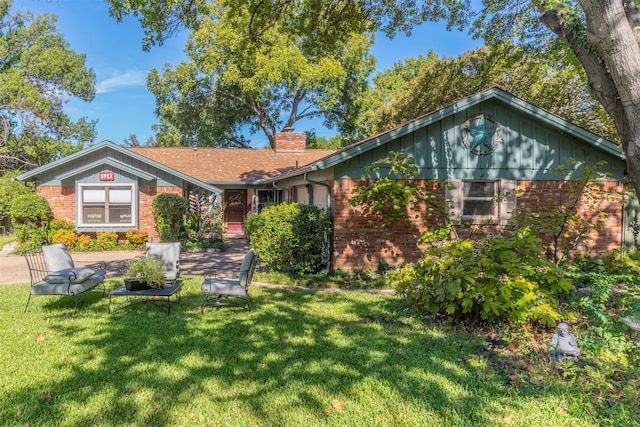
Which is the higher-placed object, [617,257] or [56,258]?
[56,258]

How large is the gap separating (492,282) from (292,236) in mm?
4806

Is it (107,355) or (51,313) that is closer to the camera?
(107,355)

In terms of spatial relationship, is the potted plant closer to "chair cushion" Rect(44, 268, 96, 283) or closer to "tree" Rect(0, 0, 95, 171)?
"chair cushion" Rect(44, 268, 96, 283)

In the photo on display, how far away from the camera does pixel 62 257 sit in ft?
23.3

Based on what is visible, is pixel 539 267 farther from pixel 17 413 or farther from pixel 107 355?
pixel 17 413

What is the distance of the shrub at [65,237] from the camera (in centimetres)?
1361

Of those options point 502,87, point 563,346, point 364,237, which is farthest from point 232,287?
point 502,87

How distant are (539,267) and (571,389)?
94.7 inches

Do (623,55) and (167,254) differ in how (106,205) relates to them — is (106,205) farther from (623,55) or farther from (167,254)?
(623,55)

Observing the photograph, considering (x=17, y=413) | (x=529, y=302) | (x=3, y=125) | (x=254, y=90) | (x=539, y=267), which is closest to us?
(x=17, y=413)

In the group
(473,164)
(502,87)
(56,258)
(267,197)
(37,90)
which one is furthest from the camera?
(37,90)

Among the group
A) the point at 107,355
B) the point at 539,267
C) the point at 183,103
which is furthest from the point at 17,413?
the point at 183,103

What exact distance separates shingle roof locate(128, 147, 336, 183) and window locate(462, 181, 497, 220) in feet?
34.3

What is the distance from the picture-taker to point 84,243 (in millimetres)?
13898
